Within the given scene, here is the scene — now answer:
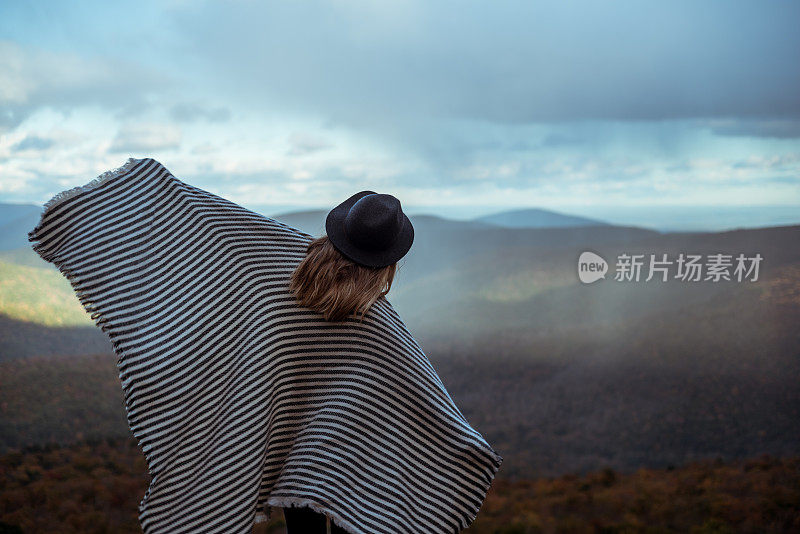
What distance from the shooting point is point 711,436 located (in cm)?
496

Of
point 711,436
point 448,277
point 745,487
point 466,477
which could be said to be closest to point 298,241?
point 466,477

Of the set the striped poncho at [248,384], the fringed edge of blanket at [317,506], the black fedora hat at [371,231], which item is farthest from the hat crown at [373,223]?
the fringed edge of blanket at [317,506]

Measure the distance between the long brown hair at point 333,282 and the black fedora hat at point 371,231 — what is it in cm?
2

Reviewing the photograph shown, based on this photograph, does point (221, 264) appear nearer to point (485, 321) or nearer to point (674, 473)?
point (674, 473)

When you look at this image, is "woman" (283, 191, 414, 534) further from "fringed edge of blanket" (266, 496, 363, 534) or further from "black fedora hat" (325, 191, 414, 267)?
"fringed edge of blanket" (266, 496, 363, 534)

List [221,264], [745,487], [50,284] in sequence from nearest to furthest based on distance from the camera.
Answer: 1. [221,264]
2. [745,487]
3. [50,284]

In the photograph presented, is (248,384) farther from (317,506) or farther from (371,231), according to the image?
(371,231)

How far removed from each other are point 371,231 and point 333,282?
0.47ft

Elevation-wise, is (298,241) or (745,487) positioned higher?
(298,241)

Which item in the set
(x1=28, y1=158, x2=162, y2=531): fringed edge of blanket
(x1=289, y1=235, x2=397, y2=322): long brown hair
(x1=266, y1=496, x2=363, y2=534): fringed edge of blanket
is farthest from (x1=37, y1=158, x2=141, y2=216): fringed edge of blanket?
(x1=266, y1=496, x2=363, y2=534): fringed edge of blanket

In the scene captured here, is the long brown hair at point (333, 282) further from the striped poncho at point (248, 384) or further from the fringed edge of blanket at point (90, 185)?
the fringed edge of blanket at point (90, 185)

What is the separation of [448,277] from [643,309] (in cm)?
270

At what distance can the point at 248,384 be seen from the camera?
4.16 feet

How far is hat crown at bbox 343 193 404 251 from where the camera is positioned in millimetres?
1220
